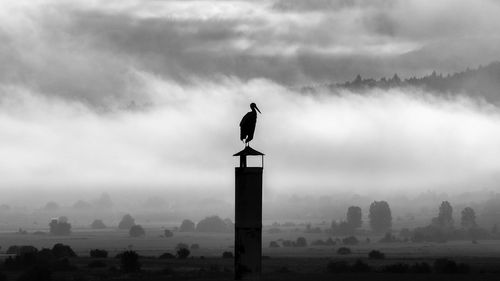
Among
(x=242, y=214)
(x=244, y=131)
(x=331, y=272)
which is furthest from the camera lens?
(x=331, y=272)

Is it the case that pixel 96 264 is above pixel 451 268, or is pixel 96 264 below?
above

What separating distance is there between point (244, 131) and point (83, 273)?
114 m

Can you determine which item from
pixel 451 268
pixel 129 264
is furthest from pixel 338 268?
pixel 129 264

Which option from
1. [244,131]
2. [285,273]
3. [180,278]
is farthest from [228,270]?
[244,131]

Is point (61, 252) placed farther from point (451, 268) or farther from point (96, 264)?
point (451, 268)

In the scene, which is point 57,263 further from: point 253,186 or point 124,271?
point 253,186

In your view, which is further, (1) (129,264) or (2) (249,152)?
(1) (129,264)

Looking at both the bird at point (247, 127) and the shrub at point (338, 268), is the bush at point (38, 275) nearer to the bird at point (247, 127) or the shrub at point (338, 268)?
the shrub at point (338, 268)

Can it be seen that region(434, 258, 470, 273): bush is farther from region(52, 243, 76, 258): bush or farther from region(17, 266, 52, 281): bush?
region(52, 243, 76, 258): bush

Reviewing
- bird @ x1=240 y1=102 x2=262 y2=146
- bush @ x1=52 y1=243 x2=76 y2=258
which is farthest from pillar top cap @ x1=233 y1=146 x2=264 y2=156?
bush @ x1=52 y1=243 x2=76 y2=258

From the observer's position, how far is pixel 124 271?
140m

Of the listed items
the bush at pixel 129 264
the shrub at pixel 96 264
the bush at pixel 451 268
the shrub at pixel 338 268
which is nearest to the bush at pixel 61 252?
the shrub at pixel 96 264

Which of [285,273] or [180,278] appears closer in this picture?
[180,278]

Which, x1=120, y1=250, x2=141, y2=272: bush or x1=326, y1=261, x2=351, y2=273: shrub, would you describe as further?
x1=326, y1=261, x2=351, y2=273: shrub
